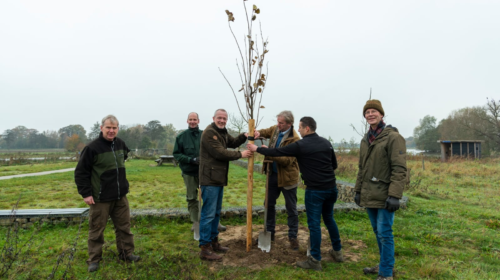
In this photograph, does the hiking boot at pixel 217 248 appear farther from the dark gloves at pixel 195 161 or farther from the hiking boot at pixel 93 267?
the hiking boot at pixel 93 267

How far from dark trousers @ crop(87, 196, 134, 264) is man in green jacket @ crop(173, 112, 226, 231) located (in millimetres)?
1160

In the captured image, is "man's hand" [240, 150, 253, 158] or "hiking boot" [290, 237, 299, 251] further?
"hiking boot" [290, 237, 299, 251]

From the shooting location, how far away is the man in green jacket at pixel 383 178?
279 cm

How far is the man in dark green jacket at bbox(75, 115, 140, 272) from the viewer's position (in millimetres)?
3176

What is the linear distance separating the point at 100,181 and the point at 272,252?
8.03 ft

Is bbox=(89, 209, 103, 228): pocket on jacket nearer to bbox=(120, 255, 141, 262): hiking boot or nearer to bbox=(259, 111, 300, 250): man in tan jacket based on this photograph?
bbox=(120, 255, 141, 262): hiking boot

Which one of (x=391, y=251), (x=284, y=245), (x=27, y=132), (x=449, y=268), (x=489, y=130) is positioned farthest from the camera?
(x=27, y=132)

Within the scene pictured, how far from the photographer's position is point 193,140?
4664 millimetres

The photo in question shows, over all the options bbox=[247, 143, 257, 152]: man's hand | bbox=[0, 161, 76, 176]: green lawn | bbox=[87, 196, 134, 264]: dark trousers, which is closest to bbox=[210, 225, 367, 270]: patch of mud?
bbox=[87, 196, 134, 264]: dark trousers

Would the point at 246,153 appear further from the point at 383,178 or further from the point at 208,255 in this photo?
the point at 383,178

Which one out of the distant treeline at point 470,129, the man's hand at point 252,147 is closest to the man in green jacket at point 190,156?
the man's hand at point 252,147

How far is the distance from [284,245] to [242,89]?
2431 mm

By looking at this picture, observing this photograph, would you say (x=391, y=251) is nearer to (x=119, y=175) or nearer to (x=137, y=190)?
(x=119, y=175)

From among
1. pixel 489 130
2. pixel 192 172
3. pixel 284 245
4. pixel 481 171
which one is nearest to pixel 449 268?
pixel 284 245
